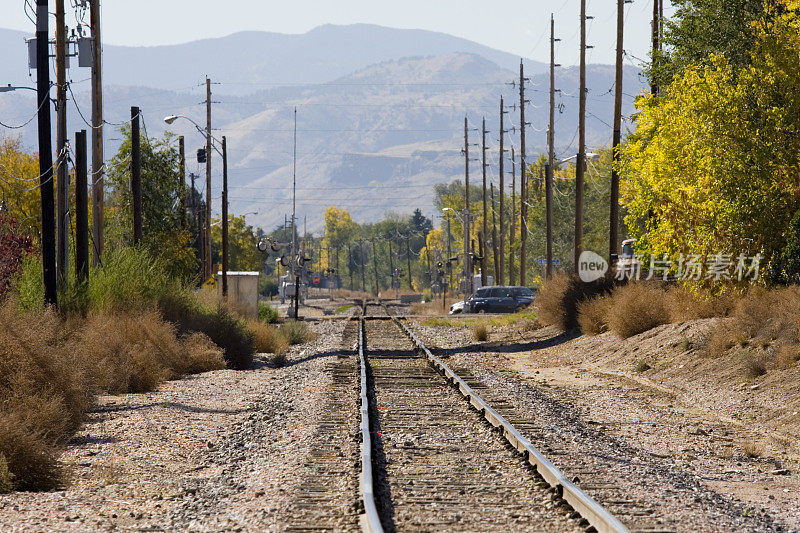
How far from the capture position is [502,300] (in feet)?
195

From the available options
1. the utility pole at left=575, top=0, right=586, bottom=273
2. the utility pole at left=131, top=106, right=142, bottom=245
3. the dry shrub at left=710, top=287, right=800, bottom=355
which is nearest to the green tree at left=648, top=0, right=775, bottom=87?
the utility pole at left=575, top=0, right=586, bottom=273

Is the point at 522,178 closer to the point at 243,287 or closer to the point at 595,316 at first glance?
the point at 243,287

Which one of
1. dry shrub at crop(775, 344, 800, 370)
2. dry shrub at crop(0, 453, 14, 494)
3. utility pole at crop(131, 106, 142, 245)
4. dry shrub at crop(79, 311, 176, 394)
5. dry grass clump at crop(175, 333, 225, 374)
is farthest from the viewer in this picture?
utility pole at crop(131, 106, 142, 245)

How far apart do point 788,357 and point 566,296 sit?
721 inches

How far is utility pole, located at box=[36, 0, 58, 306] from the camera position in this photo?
22906 mm

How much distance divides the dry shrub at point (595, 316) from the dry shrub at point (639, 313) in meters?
2.31

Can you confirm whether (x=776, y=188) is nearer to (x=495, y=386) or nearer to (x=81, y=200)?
(x=495, y=386)

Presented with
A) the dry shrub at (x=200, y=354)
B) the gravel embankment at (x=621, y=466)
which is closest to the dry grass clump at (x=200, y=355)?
the dry shrub at (x=200, y=354)

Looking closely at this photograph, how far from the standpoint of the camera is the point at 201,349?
1050 inches

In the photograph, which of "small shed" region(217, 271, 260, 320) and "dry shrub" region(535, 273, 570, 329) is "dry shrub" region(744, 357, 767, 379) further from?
"small shed" region(217, 271, 260, 320)

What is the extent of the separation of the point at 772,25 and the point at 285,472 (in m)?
18.2

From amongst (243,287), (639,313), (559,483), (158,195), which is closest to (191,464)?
(559,483)

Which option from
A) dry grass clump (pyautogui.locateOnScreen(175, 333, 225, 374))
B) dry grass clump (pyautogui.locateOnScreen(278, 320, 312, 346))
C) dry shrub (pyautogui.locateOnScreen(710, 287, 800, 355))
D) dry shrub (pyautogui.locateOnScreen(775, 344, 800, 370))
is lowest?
dry grass clump (pyautogui.locateOnScreen(278, 320, 312, 346))

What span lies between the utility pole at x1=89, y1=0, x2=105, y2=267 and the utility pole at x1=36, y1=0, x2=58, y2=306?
7.06 metres
